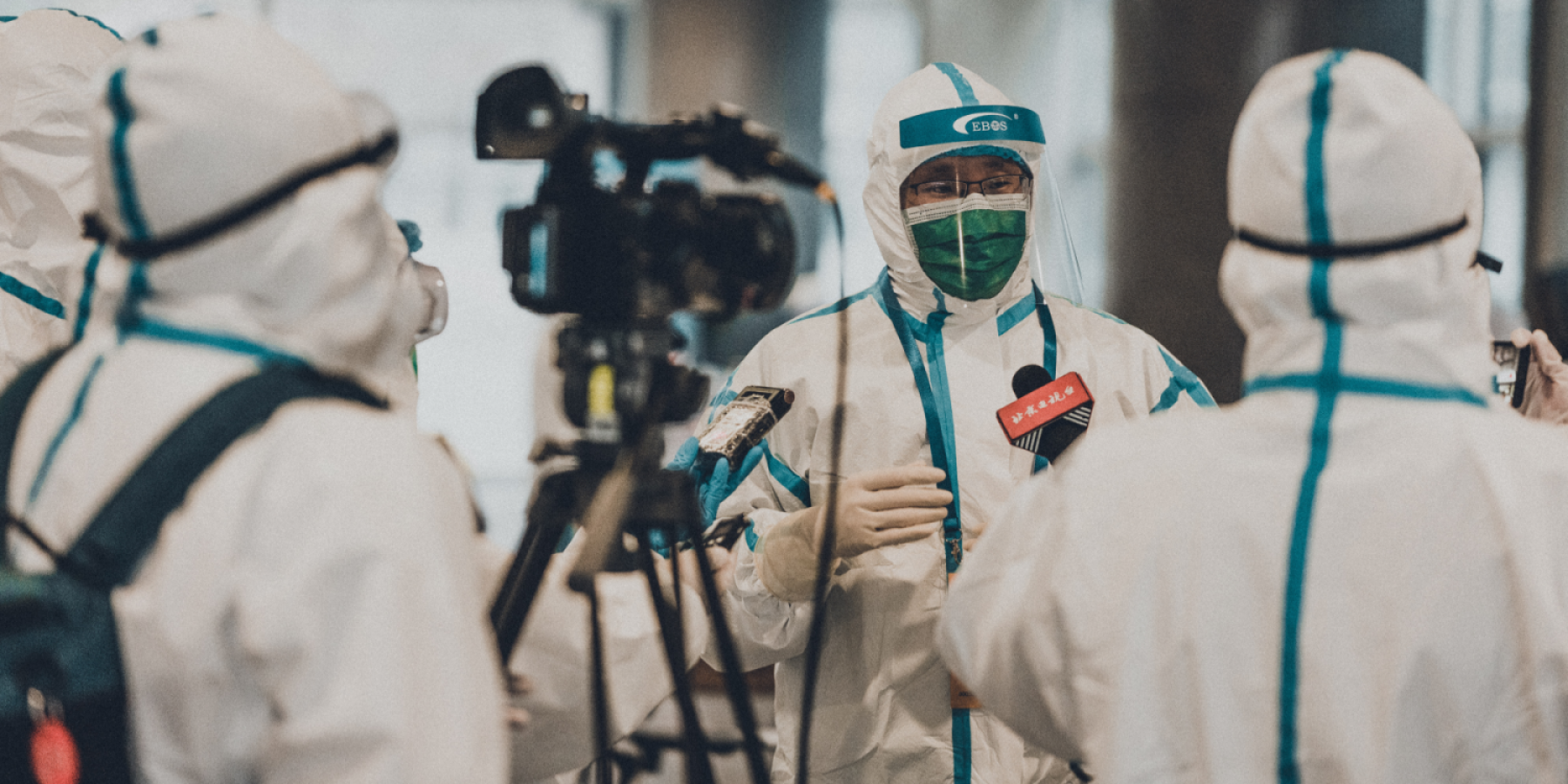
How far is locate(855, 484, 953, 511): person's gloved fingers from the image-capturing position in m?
1.59

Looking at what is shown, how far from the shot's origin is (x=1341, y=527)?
1132 millimetres

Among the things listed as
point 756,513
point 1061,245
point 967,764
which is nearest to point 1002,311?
point 1061,245

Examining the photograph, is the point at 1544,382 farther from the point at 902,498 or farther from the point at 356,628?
the point at 356,628

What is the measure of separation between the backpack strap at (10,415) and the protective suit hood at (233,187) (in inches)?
3.9

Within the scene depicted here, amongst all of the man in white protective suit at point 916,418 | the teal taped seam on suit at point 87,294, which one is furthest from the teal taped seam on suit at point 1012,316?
the teal taped seam on suit at point 87,294

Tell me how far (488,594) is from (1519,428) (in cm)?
97

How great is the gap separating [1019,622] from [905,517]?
1.19 ft

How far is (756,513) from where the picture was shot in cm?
179

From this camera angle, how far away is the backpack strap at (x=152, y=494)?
2.89ft

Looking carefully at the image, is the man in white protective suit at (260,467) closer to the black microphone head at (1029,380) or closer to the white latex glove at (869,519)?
the white latex glove at (869,519)

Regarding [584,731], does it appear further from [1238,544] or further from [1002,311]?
[1002,311]

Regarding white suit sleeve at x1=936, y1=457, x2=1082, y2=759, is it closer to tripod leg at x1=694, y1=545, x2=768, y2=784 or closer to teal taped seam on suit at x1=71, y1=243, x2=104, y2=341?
tripod leg at x1=694, y1=545, x2=768, y2=784

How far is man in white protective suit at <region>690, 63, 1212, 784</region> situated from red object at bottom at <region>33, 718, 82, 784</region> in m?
0.89

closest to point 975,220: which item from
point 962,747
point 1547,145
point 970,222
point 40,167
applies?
point 970,222
